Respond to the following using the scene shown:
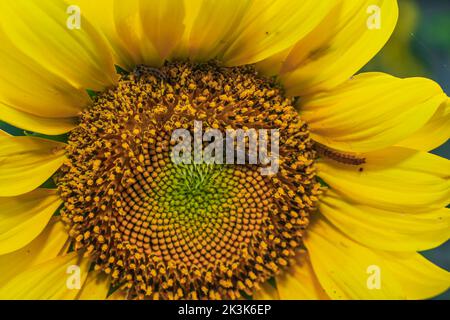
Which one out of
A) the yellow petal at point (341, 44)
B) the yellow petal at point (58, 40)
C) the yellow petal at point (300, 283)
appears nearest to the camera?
the yellow petal at point (58, 40)

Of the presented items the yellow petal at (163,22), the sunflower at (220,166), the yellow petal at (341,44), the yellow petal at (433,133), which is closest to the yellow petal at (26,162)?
the sunflower at (220,166)

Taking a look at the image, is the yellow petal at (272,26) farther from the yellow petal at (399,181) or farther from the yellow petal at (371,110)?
the yellow petal at (399,181)

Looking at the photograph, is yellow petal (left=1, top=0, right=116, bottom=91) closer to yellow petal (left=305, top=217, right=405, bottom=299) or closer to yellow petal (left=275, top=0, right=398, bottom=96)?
yellow petal (left=275, top=0, right=398, bottom=96)

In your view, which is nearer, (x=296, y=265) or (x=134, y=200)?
(x=134, y=200)

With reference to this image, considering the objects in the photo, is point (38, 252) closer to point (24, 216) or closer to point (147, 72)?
point (24, 216)

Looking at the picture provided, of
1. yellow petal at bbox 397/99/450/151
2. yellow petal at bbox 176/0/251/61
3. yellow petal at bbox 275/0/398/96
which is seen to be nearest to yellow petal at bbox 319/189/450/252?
yellow petal at bbox 397/99/450/151

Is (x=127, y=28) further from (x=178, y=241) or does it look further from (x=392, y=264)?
(x=392, y=264)

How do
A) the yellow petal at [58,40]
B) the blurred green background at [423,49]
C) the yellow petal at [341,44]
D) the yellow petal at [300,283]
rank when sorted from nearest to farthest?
the yellow petal at [58,40] → the yellow petal at [341,44] → the yellow petal at [300,283] → the blurred green background at [423,49]

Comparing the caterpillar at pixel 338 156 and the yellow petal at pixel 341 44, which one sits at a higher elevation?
the yellow petal at pixel 341 44
